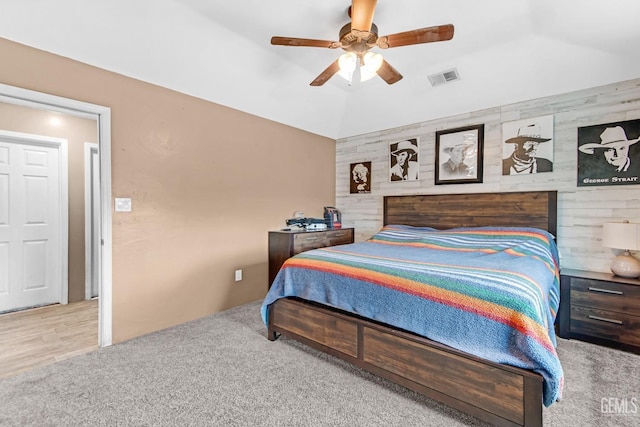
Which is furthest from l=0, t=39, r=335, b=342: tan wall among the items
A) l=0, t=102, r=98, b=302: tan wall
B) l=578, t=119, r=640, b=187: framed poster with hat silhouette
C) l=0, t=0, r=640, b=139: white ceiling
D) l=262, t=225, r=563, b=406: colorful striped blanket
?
l=578, t=119, r=640, b=187: framed poster with hat silhouette

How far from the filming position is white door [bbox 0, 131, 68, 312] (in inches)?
131

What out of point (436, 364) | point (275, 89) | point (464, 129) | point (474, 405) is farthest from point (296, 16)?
point (474, 405)

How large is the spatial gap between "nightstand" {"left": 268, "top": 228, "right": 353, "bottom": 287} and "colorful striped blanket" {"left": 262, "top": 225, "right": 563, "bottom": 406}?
898mm

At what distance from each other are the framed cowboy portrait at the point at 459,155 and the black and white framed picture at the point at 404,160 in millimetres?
308

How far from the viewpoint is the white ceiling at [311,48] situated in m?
2.18

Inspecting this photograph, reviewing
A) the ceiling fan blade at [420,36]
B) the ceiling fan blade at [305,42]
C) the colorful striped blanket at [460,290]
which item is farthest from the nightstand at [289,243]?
the ceiling fan blade at [420,36]

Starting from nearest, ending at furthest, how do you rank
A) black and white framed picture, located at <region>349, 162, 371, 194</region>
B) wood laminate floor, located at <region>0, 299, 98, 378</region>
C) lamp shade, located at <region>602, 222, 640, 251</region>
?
wood laminate floor, located at <region>0, 299, 98, 378</region> < lamp shade, located at <region>602, 222, 640, 251</region> < black and white framed picture, located at <region>349, 162, 371, 194</region>

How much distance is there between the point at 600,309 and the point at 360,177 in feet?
10.1

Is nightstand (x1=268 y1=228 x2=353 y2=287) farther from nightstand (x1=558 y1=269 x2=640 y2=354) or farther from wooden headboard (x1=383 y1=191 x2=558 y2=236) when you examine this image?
nightstand (x1=558 y1=269 x2=640 y2=354)

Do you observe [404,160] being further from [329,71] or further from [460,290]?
[460,290]

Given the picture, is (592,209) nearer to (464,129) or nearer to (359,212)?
(464,129)

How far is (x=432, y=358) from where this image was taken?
1682 millimetres

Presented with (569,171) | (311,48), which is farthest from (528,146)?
(311,48)

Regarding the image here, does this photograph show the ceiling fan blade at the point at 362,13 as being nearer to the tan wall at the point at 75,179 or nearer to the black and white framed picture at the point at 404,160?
the black and white framed picture at the point at 404,160
